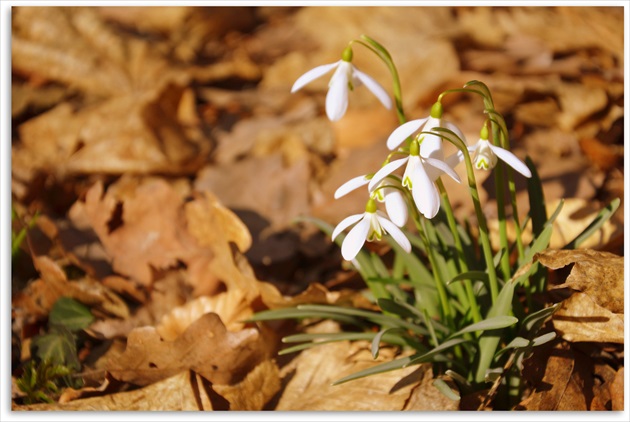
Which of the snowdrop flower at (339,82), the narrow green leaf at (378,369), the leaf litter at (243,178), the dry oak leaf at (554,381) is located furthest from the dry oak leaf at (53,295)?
the dry oak leaf at (554,381)

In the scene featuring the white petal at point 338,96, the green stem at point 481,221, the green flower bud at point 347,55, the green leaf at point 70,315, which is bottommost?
the green leaf at point 70,315

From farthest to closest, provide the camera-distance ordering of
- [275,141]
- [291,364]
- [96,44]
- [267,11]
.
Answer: [267,11] < [96,44] < [275,141] < [291,364]

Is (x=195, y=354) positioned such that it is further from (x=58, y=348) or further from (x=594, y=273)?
(x=594, y=273)

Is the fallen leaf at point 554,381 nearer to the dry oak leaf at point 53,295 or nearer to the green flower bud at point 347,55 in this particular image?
the green flower bud at point 347,55

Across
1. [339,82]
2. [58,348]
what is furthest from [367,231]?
[58,348]

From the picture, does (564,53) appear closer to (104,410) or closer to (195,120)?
(195,120)

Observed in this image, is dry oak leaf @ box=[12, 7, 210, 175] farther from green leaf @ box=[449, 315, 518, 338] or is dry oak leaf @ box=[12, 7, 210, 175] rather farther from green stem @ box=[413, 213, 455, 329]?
green leaf @ box=[449, 315, 518, 338]
